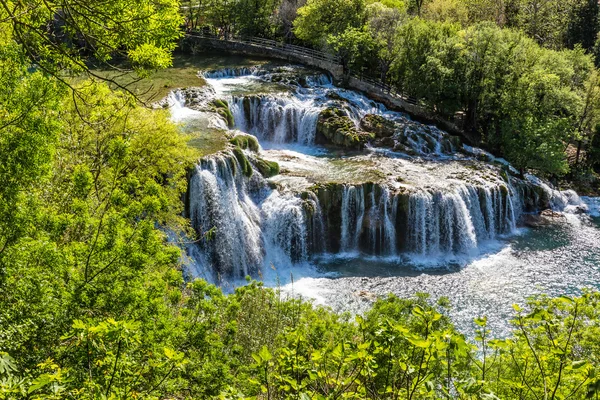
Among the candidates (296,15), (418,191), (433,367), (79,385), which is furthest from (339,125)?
(79,385)

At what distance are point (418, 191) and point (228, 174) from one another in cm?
881

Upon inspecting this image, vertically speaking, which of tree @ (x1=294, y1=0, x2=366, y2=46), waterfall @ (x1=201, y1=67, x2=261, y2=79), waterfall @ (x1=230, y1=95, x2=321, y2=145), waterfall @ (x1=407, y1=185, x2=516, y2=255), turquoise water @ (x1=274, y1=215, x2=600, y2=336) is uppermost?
tree @ (x1=294, y1=0, x2=366, y2=46)

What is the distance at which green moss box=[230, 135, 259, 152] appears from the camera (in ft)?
69.8

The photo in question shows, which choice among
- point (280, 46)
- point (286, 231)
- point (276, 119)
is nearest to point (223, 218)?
point (286, 231)

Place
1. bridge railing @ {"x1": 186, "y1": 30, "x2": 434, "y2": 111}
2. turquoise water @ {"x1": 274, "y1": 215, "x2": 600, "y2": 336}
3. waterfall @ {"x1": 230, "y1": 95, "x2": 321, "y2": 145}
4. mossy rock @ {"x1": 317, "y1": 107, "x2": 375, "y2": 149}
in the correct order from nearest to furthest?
turquoise water @ {"x1": 274, "y1": 215, "x2": 600, "y2": 336}
mossy rock @ {"x1": 317, "y1": 107, "x2": 375, "y2": 149}
waterfall @ {"x1": 230, "y1": 95, "x2": 321, "y2": 145}
bridge railing @ {"x1": 186, "y1": 30, "x2": 434, "y2": 111}

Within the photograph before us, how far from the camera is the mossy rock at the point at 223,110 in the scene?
82.2ft

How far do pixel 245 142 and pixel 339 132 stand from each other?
692 centimetres

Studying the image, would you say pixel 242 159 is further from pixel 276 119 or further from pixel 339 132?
→ pixel 339 132

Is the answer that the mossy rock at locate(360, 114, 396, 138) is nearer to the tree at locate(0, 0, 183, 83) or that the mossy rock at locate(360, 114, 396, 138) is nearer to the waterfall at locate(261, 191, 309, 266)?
the waterfall at locate(261, 191, 309, 266)

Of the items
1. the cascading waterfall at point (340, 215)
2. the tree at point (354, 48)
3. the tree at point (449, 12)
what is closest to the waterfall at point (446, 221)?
the cascading waterfall at point (340, 215)

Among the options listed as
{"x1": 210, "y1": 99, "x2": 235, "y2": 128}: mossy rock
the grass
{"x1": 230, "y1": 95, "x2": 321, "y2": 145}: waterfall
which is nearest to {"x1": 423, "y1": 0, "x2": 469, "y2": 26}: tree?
the grass

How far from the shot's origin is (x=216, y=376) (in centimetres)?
602

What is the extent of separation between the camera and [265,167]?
21.5 meters

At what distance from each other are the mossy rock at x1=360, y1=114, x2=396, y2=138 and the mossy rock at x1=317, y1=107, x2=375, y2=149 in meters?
0.58
